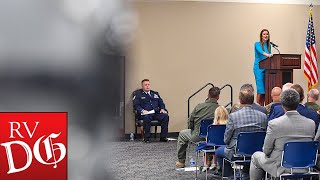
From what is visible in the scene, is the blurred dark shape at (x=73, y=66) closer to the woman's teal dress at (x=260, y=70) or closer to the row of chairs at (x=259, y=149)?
the row of chairs at (x=259, y=149)

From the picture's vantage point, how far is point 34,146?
2.11ft

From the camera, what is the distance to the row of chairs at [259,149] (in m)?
3.85

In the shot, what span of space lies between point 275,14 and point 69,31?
10475 millimetres

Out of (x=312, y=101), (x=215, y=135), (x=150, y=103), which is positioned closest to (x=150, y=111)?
(x=150, y=103)

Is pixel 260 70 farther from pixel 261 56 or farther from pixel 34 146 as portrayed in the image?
pixel 34 146

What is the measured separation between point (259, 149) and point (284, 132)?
744 millimetres

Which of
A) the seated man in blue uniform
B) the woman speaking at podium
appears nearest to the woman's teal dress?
the woman speaking at podium

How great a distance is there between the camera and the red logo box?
0.63 metres

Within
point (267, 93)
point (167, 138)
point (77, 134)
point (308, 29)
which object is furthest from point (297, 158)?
point (308, 29)

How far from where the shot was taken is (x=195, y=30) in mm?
10258

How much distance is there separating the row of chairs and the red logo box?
335 centimetres

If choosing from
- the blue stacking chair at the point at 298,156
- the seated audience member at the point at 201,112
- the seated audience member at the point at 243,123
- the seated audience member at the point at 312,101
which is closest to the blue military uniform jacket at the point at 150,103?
the seated audience member at the point at 201,112

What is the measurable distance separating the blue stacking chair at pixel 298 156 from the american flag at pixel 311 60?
6522 millimetres

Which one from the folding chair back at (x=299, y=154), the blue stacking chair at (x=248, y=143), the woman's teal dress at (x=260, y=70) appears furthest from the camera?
the woman's teal dress at (x=260, y=70)
